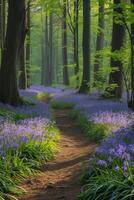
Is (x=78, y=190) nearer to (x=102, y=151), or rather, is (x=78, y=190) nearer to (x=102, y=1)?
(x=102, y=151)

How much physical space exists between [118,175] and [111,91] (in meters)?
13.9

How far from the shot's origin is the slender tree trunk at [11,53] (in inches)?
614

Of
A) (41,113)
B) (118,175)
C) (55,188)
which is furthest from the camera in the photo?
(41,113)

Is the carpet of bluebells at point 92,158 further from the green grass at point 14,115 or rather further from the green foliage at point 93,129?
the green grass at point 14,115

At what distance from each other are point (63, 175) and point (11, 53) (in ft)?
29.0

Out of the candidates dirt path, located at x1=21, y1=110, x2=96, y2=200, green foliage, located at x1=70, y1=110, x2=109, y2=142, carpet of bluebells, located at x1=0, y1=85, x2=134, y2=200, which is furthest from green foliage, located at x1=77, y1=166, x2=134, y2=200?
green foliage, located at x1=70, y1=110, x2=109, y2=142

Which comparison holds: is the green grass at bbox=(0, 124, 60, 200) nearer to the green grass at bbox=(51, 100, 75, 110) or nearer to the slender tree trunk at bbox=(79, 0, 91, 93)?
the green grass at bbox=(51, 100, 75, 110)

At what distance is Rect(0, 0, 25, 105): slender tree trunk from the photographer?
15602 mm

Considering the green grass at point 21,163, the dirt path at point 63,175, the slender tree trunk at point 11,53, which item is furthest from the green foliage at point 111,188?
the slender tree trunk at point 11,53

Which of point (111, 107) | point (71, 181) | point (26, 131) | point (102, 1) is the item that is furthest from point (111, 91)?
point (71, 181)

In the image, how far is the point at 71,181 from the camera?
7266 mm

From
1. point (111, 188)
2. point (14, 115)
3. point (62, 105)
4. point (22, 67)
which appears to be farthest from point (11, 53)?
point (111, 188)

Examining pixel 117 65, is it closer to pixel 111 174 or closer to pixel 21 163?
pixel 21 163

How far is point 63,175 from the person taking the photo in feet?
25.6
